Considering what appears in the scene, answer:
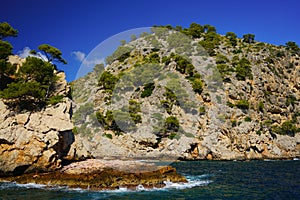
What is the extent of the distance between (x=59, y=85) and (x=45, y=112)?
6820 millimetres

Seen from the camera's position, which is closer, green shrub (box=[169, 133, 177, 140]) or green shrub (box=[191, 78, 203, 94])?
green shrub (box=[169, 133, 177, 140])

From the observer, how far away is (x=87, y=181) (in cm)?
1936

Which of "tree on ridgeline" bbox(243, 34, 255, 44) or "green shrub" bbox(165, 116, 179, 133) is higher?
"tree on ridgeline" bbox(243, 34, 255, 44)

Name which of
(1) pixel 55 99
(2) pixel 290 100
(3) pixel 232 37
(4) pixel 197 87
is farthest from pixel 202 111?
(3) pixel 232 37

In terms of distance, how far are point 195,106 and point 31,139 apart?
41402mm

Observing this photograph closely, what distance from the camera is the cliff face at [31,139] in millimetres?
21759

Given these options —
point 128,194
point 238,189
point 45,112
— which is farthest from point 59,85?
point 238,189

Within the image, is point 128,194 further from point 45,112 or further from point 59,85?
point 59,85

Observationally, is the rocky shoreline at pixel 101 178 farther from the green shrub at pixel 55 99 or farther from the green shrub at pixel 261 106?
the green shrub at pixel 261 106

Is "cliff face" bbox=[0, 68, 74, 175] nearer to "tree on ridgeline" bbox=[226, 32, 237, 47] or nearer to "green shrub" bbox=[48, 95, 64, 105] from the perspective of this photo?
"green shrub" bbox=[48, 95, 64, 105]

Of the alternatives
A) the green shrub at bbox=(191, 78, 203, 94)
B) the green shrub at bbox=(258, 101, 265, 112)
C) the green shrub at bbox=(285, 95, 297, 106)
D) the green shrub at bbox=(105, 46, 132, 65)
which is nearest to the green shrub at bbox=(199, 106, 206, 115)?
the green shrub at bbox=(191, 78, 203, 94)

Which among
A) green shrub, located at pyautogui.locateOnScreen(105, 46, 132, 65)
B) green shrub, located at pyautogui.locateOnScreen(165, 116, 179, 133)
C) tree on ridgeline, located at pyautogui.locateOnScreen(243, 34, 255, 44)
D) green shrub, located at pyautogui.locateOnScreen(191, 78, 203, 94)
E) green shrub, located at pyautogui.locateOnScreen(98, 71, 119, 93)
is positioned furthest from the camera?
tree on ridgeline, located at pyautogui.locateOnScreen(243, 34, 255, 44)

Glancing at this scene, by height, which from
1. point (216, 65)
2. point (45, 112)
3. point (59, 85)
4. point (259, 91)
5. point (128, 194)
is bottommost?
point (128, 194)

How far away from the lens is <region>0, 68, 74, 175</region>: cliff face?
71.4 feet
